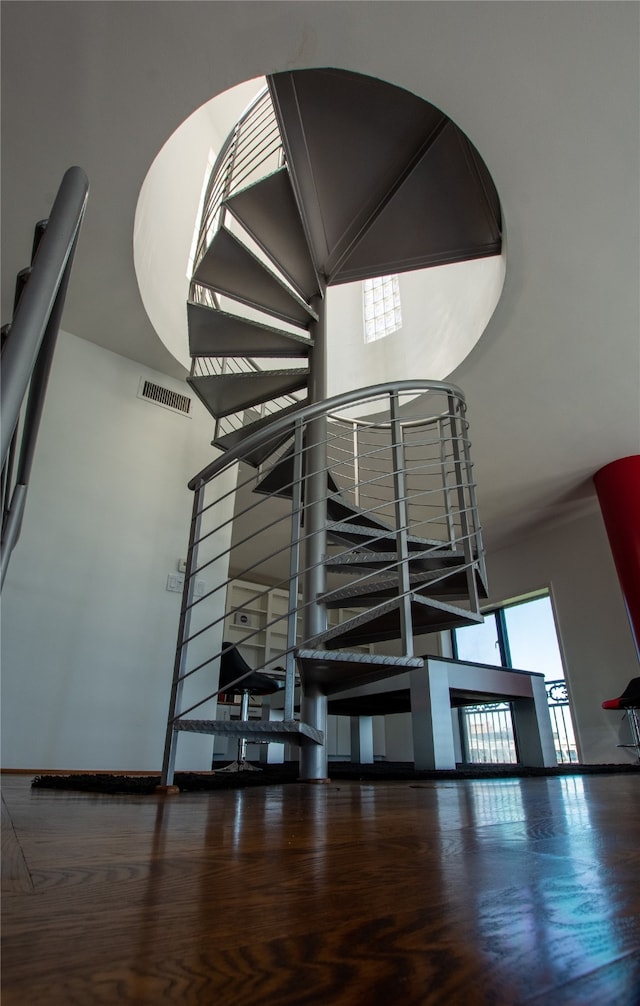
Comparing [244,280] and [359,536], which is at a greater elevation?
[244,280]

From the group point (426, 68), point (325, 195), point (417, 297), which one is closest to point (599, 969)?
point (426, 68)

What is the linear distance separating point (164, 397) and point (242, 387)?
0.75 m

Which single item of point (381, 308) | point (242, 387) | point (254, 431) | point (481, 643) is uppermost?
point (381, 308)

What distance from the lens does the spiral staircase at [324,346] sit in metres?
2.12

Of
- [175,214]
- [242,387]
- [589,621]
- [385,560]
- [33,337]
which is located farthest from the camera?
[589,621]

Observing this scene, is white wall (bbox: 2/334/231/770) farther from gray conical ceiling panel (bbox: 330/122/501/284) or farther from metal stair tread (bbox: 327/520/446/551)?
gray conical ceiling panel (bbox: 330/122/501/284)

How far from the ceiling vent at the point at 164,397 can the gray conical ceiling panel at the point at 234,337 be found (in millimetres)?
570

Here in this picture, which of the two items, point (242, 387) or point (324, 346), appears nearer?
point (324, 346)

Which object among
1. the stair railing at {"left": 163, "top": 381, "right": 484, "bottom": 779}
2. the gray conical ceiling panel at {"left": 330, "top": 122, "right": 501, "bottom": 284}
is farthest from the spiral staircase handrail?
the gray conical ceiling panel at {"left": 330, "top": 122, "right": 501, "bottom": 284}

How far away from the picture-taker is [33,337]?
52cm

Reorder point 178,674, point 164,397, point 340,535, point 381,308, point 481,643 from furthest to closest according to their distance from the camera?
point 481,643 → point 381,308 → point 164,397 → point 340,535 → point 178,674

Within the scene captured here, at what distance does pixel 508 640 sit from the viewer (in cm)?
648

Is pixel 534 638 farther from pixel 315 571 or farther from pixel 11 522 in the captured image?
pixel 11 522

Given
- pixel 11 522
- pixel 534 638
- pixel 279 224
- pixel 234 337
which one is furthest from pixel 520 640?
pixel 11 522
